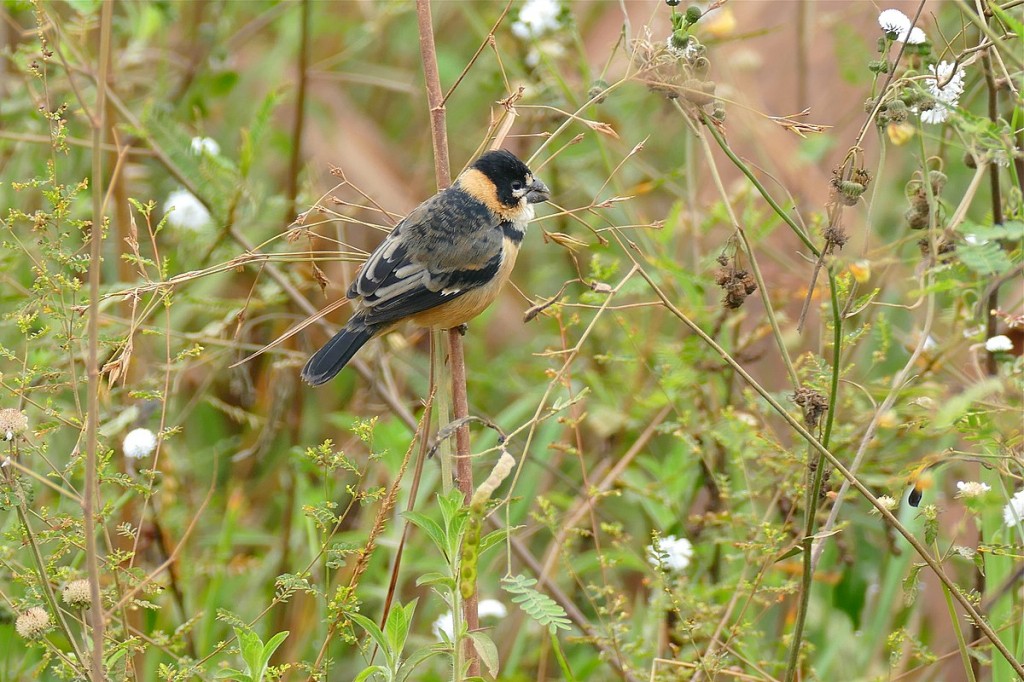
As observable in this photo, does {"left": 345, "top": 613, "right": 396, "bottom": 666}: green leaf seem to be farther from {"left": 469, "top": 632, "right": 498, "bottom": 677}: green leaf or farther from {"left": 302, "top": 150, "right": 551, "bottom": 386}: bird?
{"left": 302, "top": 150, "right": 551, "bottom": 386}: bird

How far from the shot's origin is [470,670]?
2520 mm

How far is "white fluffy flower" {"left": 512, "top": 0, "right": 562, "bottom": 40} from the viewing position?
147 inches

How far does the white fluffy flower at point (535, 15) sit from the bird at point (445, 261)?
577 mm

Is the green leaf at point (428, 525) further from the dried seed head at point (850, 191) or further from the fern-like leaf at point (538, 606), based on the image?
the dried seed head at point (850, 191)

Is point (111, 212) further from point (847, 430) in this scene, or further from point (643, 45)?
point (847, 430)

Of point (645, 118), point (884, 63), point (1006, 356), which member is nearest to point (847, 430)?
point (1006, 356)

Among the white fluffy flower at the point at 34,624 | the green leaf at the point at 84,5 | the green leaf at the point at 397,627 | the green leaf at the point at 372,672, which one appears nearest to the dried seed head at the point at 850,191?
the green leaf at the point at 397,627

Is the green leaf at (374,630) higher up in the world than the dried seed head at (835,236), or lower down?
lower down

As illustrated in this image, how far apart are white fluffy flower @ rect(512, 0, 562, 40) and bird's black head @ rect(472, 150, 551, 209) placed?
1.78ft

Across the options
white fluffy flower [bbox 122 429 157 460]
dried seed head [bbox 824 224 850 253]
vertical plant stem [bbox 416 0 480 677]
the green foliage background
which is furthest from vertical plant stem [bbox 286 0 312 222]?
dried seed head [bbox 824 224 850 253]

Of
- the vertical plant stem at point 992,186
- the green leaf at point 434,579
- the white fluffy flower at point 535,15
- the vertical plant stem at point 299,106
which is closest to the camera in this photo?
the green leaf at point 434,579

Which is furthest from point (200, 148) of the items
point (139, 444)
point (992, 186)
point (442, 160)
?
point (992, 186)

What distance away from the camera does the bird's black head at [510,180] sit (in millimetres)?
3359

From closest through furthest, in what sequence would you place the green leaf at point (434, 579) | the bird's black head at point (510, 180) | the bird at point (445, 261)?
the green leaf at point (434, 579) < the bird at point (445, 261) < the bird's black head at point (510, 180)
